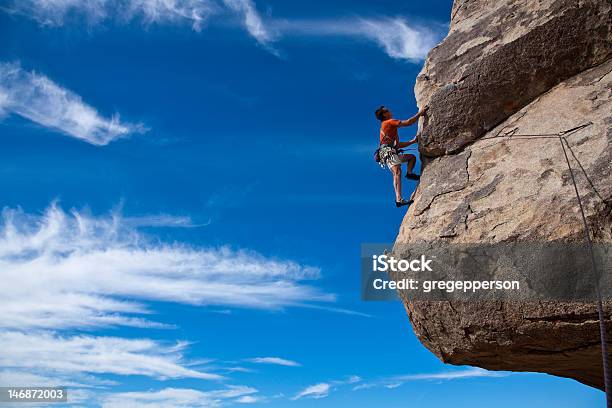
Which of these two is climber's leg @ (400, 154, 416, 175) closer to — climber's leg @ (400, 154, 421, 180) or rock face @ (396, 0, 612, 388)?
climber's leg @ (400, 154, 421, 180)

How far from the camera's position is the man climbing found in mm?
9781

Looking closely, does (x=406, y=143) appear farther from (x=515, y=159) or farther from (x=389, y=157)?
(x=515, y=159)

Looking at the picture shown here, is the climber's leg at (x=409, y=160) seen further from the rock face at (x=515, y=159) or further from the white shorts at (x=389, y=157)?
the rock face at (x=515, y=159)

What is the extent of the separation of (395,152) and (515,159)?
249 centimetres

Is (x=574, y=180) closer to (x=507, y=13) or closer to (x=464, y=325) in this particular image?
(x=464, y=325)

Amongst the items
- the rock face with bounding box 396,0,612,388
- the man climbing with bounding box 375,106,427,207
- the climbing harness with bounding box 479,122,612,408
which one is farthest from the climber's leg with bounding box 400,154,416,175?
the climbing harness with bounding box 479,122,612,408

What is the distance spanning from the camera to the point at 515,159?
311 inches

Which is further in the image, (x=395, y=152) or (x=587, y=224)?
(x=395, y=152)

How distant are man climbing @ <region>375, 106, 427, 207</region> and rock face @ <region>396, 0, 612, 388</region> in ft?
1.61

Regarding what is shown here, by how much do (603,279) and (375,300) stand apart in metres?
3.25

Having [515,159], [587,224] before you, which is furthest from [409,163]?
[587,224]

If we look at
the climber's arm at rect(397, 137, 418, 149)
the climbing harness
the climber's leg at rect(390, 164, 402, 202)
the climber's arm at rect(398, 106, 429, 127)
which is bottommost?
the climbing harness

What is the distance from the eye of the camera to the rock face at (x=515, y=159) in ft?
23.2

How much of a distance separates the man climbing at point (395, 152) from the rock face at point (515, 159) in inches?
19.3
